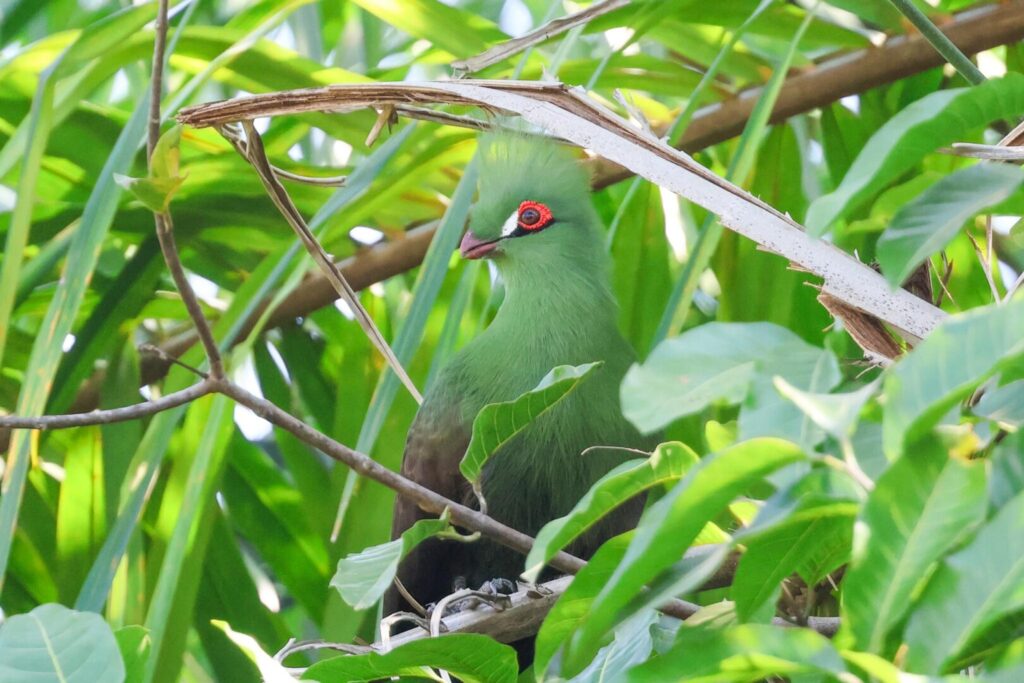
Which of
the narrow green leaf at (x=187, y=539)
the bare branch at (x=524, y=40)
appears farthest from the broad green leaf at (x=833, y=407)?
the narrow green leaf at (x=187, y=539)

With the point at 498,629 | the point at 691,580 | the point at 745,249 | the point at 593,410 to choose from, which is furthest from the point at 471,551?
the point at 691,580

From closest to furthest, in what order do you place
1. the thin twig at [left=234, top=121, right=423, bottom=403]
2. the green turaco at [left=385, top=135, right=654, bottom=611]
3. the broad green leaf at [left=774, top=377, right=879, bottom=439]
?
the broad green leaf at [left=774, top=377, right=879, bottom=439], the thin twig at [left=234, top=121, right=423, bottom=403], the green turaco at [left=385, top=135, right=654, bottom=611]

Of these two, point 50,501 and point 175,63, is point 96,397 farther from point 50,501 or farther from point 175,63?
point 175,63

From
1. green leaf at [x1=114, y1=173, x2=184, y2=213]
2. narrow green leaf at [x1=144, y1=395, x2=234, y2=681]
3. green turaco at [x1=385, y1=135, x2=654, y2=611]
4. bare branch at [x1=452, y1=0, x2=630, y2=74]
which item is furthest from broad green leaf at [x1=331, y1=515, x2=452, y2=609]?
green turaco at [x1=385, y1=135, x2=654, y2=611]

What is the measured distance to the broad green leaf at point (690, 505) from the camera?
68 cm

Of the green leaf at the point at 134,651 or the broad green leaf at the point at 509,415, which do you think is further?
the broad green leaf at the point at 509,415

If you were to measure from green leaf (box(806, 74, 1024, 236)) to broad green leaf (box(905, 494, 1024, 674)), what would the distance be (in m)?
0.20

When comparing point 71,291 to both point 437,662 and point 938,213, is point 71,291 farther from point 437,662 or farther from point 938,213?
point 938,213

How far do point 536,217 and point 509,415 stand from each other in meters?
1.40

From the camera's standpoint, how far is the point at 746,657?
707mm

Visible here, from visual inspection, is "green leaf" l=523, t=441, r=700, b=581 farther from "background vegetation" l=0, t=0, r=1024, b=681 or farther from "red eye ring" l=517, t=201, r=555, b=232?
"red eye ring" l=517, t=201, r=555, b=232

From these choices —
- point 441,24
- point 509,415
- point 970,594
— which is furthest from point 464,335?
point 970,594

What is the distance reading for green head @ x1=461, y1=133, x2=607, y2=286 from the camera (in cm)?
244

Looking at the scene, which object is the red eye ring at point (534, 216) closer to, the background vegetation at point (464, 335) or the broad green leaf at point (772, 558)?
the background vegetation at point (464, 335)
